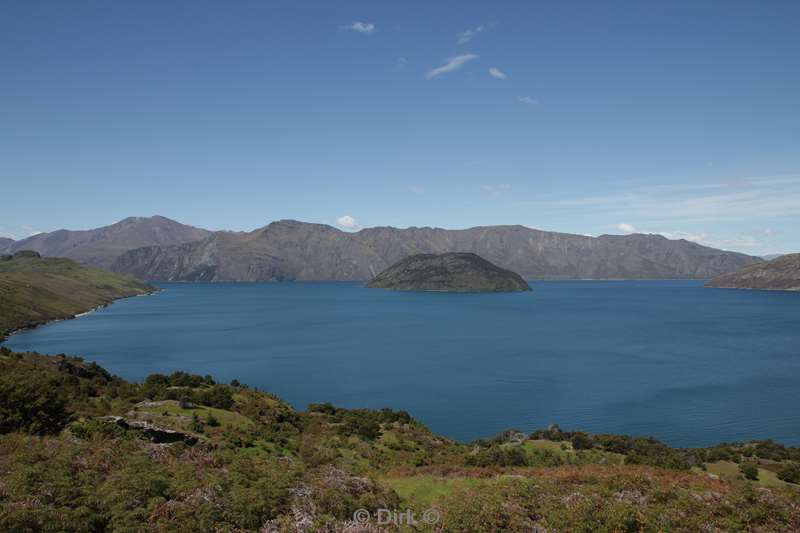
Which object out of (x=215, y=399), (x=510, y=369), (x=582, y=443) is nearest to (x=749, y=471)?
(x=582, y=443)

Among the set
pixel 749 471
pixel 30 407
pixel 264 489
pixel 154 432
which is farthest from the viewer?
pixel 749 471

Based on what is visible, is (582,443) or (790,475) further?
(582,443)

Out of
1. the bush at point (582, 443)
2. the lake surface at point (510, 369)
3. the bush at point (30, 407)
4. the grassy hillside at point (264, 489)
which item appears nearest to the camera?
the grassy hillside at point (264, 489)

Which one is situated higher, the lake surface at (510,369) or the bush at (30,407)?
the bush at (30,407)

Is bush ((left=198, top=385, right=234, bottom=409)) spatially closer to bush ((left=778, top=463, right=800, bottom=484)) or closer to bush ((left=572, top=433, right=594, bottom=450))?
bush ((left=572, top=433, right=594, bottom=450))

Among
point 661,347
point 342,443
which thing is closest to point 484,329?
point 661,347

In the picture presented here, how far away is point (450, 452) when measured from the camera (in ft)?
136

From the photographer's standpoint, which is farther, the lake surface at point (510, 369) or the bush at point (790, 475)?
the lake surface at point (510, 369)

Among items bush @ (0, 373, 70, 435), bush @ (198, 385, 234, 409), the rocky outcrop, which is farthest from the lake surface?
bush @ (0, 373, 70, 435)

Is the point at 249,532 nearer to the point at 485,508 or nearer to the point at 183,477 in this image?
the point at 183,477

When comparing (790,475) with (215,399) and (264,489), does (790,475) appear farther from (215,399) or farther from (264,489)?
(215,399)

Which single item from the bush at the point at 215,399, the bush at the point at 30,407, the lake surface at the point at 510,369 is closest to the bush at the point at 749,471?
the lake surface at the point at 510,369

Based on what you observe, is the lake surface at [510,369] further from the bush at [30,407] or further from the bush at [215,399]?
the bush at [30,407]

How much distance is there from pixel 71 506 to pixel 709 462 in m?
50.0
